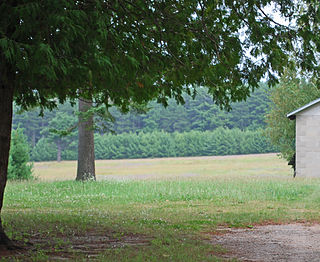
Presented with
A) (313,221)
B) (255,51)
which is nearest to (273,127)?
(313,221)

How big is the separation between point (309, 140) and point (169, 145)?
40096 millimetres

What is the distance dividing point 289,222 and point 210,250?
4.24 metres

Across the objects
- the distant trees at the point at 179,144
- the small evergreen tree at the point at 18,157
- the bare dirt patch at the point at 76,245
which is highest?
the distant trees at the point at 179,144

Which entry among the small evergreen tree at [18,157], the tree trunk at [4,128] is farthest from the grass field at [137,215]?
the small evergreen tree at [18,157]

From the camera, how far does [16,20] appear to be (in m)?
5.96

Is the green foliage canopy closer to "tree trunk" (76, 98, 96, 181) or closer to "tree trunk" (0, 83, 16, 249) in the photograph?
"tree trunk" (0, 83, 16, 249)

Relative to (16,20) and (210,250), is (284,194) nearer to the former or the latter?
(210,250)

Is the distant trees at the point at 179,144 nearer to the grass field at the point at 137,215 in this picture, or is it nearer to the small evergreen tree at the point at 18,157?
the small evergreen tree at the point at 18,157

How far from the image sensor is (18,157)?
2741 centimetres

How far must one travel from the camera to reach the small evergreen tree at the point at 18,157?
88.1 ft

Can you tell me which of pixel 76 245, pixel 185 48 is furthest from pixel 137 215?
pixel 185 48

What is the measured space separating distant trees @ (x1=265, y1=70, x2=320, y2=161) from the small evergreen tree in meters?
16.6

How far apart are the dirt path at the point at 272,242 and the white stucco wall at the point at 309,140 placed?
17.1 meters

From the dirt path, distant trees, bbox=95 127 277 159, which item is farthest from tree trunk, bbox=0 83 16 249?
distant trees, bbox=95 127 277 159
